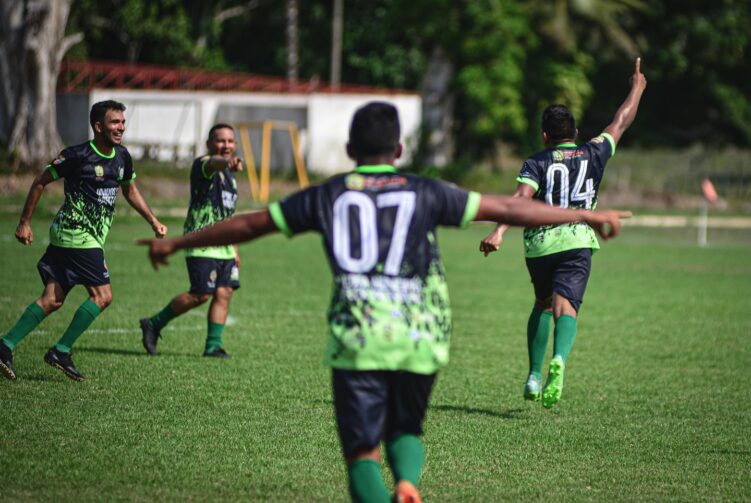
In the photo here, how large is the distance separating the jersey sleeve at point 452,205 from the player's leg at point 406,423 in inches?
27.1

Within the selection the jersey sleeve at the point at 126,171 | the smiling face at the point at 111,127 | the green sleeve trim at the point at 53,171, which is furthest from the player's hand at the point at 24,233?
the smiling face at the point at 111,127

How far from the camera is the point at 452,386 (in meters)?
9.38

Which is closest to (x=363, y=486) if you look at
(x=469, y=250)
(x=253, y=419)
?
(x=253, y=419)

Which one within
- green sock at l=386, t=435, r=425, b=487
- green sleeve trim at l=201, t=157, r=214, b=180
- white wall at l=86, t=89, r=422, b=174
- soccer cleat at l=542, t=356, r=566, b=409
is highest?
white wall at l=86, t=89, r=422, b=174

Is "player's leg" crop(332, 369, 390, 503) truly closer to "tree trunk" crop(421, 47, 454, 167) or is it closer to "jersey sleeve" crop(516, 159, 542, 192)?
"jersey sleeve" crop(516, 159, 542, 192)

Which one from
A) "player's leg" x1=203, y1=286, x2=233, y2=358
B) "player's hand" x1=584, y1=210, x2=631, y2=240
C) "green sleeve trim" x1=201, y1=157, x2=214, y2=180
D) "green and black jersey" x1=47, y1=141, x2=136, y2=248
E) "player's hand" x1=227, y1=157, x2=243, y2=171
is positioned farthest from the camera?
"player's leg" x1=203, y1=286, x2=233, y2=358

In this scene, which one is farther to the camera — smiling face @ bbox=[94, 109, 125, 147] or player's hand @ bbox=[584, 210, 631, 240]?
smiling face @ bbox=[94, 109, 125, 147]

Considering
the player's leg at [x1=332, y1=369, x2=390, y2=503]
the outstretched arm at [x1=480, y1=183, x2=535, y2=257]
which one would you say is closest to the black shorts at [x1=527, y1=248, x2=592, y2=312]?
the outstretched arm at [x1=480, y1=183, x2=535, y2=257]

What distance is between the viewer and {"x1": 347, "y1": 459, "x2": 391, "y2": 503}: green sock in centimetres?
475

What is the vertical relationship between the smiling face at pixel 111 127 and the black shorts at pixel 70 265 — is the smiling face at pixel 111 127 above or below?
above

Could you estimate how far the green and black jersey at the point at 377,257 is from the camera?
15.6ft

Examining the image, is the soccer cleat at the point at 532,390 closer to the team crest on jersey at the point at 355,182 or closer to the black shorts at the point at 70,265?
the black shorts at the point at 70,265

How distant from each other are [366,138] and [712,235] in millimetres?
28861

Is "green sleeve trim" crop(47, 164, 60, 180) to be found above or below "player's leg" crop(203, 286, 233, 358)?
above
